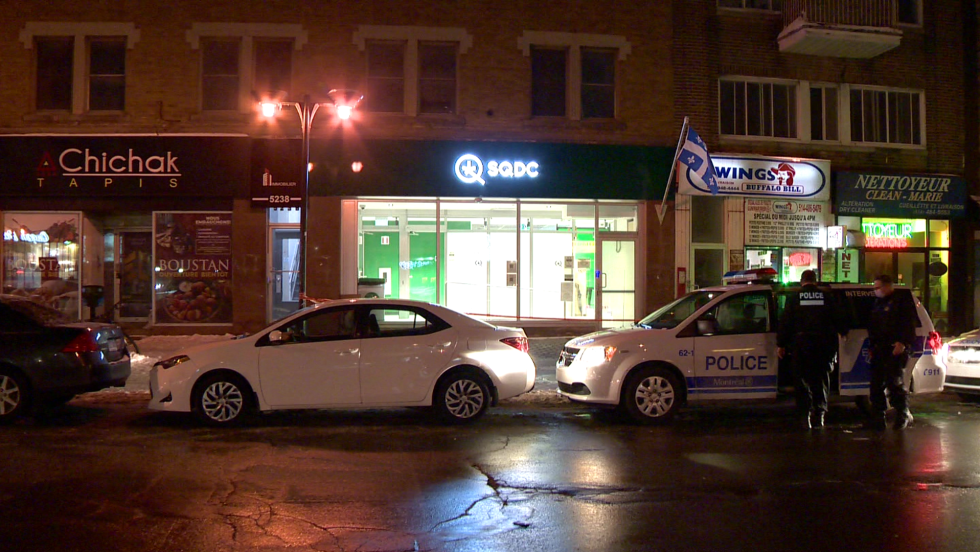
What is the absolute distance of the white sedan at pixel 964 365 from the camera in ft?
35.2

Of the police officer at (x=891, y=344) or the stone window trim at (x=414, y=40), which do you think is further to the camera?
the stone window trim at (x=414, y=40)

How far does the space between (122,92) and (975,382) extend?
1668 cm

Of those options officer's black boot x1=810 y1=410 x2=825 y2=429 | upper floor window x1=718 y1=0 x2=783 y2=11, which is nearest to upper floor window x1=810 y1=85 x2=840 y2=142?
upper floor window x1=718 y1=0 x2=783 y2=11

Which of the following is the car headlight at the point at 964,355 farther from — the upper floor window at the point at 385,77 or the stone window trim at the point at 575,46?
the upper floor window at the point at 385,77

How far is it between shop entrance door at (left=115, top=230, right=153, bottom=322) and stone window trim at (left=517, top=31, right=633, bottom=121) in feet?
32.0

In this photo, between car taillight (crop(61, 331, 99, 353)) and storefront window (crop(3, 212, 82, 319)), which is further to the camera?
storefront window (crop(3, 212, 82, 319))

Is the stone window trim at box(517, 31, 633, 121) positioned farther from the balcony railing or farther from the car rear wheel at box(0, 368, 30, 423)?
the car rear wheel at box(0, 368, 30, 423)

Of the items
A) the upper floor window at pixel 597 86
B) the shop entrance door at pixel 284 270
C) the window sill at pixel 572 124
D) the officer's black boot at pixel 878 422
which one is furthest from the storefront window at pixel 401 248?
the officer's black boot at pixel 878 422

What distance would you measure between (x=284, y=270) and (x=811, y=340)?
11.8m

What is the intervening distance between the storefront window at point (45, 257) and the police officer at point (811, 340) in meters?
14.5

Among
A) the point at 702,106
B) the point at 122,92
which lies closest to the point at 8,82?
the point at 122,92

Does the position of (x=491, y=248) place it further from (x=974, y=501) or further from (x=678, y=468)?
(x=974, y=501)

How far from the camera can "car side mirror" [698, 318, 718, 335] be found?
9.28 m

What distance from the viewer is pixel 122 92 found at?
663 inches
